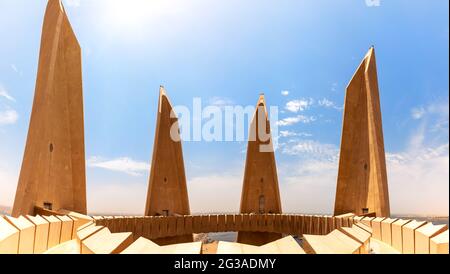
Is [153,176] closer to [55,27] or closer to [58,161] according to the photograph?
[58,161]

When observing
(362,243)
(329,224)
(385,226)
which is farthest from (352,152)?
(362,243)

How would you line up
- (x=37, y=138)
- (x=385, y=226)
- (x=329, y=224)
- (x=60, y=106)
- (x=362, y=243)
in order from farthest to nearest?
(x=60, y=106), (x=329, y=224), (x=37, y=138), (x=385, y=226), (x=362, y=243)

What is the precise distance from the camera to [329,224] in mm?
13242

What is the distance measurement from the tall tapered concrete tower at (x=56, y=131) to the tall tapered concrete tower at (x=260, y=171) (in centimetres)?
972

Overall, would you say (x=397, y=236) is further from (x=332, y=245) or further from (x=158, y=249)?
(x=158, y=249)

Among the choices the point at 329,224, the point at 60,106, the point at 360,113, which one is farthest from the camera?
the point at 360,113

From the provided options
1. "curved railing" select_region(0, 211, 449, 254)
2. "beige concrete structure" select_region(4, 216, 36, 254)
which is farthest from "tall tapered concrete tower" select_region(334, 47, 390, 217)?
"beige concrete structure" select_region(4, 216, 36, 254)

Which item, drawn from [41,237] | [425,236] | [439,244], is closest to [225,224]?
[41,237]

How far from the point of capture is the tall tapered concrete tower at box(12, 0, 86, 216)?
39.4 feet

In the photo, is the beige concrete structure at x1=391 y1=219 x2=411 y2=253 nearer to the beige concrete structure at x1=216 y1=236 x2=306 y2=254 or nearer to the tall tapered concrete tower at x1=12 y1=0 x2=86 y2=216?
the beige concrete structure at x1=216 y1=236 x2=306 y2=254

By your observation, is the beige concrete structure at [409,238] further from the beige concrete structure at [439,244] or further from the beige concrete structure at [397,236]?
the beige concrete structure at [439,244]

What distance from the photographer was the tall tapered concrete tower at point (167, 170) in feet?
58.7
